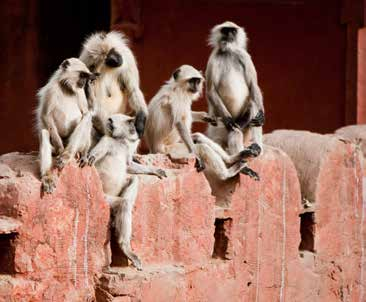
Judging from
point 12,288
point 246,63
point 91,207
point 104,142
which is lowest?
point 12,288

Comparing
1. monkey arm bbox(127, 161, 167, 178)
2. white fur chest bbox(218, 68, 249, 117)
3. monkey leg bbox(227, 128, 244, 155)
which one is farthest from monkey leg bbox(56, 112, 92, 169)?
white fur chest bbox(218, 68, 249, 117)

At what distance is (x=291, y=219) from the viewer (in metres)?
8.24

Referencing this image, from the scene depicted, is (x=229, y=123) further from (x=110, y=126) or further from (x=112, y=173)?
(x=112, y=173)

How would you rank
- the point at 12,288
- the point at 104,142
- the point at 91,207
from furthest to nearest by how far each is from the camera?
the point at 104,142
the point at 91,207
the point at 12,288

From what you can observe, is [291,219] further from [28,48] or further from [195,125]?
[28,48]

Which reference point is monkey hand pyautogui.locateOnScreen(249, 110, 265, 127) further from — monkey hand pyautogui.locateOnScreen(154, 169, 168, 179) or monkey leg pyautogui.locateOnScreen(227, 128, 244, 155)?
monkey hand pyautogui.locateOnScreen(154, 169, 168, 179)

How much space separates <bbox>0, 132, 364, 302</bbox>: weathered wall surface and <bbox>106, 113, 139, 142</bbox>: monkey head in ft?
0.92

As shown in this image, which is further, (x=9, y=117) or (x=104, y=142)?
(x=9, y=117)

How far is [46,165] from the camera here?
5.90m

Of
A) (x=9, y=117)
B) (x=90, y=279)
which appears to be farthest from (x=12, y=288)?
(x=9, y=117)

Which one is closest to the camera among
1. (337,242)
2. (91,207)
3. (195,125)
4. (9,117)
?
(91,207)

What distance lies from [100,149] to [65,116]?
1.08 ft

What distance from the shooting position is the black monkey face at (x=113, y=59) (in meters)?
7.30

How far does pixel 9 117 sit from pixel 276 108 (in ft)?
11.6
